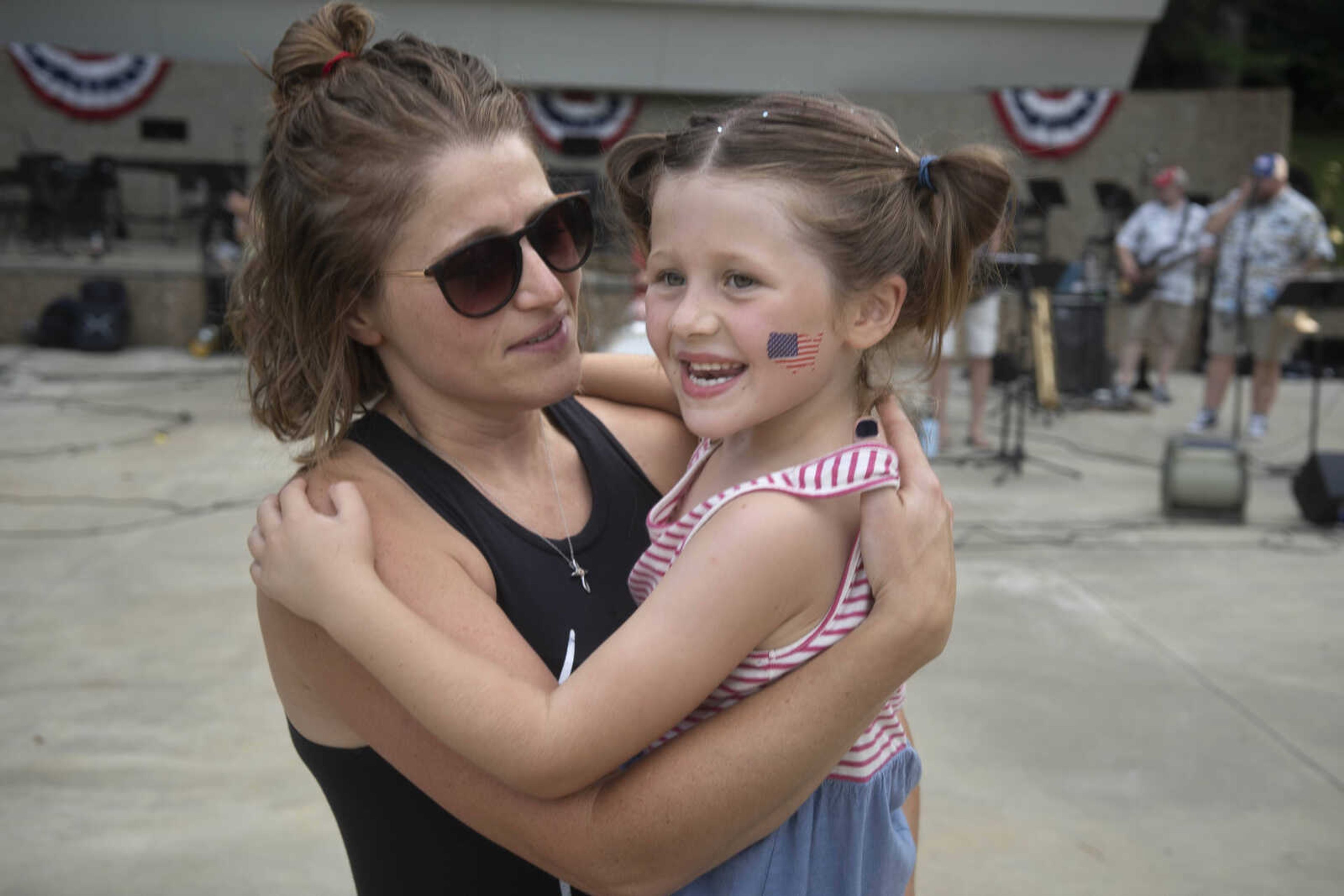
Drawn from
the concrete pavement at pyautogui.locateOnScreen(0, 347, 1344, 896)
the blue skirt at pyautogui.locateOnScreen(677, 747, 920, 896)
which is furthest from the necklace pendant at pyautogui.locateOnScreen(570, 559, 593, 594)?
the concrete pavement at pyautogui.locateOnScreen(0, 347, 1344, 896)

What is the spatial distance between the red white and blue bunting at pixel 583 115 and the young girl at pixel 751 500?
46.8ft

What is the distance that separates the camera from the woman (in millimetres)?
1216

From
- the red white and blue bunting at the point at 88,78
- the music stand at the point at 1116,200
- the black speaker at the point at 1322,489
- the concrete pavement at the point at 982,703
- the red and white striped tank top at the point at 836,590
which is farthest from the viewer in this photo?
the red white and blue bunting at the point at 88,78

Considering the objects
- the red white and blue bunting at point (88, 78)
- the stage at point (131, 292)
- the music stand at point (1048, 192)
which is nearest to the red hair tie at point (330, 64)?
the stage at point (131, 292)

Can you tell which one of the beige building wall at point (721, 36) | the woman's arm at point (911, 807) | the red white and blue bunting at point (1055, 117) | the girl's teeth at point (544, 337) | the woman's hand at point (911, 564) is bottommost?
the woman's arm at point (911, 807)

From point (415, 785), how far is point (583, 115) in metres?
15.1

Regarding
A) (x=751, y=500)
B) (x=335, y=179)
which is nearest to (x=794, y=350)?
(x=751, y=500)

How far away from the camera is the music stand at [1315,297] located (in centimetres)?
758

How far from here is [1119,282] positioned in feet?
35.9

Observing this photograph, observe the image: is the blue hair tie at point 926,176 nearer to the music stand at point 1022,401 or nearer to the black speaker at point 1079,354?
the music stand at point 1022,401

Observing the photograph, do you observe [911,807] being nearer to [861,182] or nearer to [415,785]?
[415,785]

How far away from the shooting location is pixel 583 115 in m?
15.6

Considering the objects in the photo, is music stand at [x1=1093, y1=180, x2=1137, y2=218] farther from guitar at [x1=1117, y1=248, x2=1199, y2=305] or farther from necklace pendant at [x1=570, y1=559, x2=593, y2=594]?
necklace pendant at [x1=570, y1=559, x2=593, y2=594]

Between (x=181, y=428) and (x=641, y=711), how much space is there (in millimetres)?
8157
